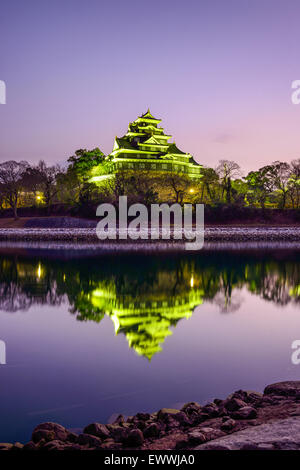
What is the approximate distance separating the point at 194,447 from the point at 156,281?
14189mm

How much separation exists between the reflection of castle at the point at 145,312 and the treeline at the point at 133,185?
40931 millimetres

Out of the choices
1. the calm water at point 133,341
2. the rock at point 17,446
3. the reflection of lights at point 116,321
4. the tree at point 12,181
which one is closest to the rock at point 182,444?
the calm water at point 133,341

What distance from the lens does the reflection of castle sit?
30.3 ft

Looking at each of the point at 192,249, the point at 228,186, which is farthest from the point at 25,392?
the point at 228,186

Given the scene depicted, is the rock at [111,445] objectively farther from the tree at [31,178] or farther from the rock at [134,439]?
the tree at [31,178]

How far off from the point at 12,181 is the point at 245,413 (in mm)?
60031

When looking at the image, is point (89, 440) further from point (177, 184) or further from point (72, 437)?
point (177, 184)

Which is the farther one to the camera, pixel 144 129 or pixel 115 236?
pixel 144 129

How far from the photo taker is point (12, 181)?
196 ft

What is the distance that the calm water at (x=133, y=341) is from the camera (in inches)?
243

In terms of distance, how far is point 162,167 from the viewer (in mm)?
72562

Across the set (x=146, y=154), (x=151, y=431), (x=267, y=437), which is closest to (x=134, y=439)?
(x=151, y=431)

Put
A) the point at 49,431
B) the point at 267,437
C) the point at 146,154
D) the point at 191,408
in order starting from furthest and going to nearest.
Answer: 1. the point at 146,154
2. the point at 191,408
3. the point at 49,431
4. the point at 267,437

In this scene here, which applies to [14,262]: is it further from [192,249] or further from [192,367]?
[192,367]
